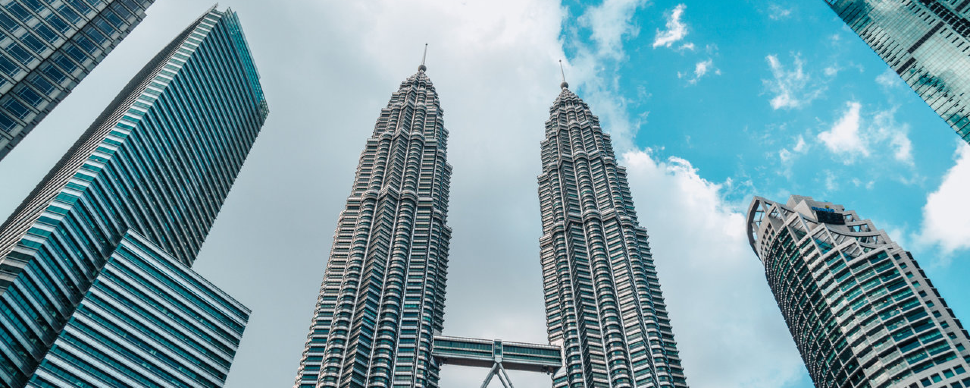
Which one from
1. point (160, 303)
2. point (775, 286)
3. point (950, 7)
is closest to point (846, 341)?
point (775, 286)

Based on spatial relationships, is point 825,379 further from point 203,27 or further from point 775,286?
point 203,27

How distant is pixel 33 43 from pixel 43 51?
138 centimetres

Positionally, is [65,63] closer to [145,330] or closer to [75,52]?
[75,52]

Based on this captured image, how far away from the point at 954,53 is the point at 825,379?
90.0m

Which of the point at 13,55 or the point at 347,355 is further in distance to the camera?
the point at 347,355

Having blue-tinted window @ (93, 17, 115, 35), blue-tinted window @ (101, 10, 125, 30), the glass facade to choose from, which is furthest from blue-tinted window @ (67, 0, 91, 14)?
the glass facade

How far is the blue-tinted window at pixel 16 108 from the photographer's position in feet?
254

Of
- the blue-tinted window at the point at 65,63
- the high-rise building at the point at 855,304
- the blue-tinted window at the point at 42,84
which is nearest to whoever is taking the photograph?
the blue-tinted window at the point at 42,84

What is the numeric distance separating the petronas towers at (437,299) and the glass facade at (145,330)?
80.7 ft

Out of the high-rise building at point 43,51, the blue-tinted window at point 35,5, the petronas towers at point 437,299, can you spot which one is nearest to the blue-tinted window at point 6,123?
the high-rise building at point 43,51

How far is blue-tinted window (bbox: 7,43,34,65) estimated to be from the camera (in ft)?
257

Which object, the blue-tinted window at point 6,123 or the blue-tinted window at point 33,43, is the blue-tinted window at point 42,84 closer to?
the blue-tinted window at point 33,43

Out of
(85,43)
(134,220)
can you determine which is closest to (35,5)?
(85,43)

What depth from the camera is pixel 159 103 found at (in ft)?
427
